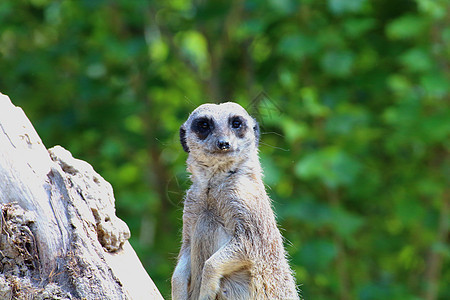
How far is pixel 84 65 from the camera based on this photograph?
926 cm

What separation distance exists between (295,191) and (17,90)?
446 centimetres

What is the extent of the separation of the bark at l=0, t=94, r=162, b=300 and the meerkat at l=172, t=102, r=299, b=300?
0.73 metres

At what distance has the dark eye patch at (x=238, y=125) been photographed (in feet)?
15.5

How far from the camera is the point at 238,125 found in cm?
476

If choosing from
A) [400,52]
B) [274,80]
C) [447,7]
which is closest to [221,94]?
[274,80]

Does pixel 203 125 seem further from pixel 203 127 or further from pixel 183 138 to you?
pixel 183 138

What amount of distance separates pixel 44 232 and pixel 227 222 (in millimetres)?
1316

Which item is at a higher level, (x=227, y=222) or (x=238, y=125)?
(x=238, y=125)

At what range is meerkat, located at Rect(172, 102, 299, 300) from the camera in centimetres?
442

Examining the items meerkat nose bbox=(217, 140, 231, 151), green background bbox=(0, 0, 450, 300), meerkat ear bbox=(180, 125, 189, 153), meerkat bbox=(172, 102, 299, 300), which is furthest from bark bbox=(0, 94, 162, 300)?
green background bbox=(0, 0, 450, 300)

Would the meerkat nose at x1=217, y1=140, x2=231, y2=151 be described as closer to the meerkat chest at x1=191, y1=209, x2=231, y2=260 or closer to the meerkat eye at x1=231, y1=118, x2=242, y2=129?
the meerkat eye at x1=231, y1=118, x2=242, y2=129

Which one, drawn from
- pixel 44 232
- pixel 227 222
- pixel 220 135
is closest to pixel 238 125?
pixel 220 135

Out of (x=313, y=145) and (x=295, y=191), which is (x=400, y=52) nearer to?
(x=313, y=145)

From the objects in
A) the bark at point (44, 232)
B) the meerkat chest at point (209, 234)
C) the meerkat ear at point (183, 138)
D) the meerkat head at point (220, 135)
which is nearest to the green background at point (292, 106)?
the meerkat ear at point (183, 138)
